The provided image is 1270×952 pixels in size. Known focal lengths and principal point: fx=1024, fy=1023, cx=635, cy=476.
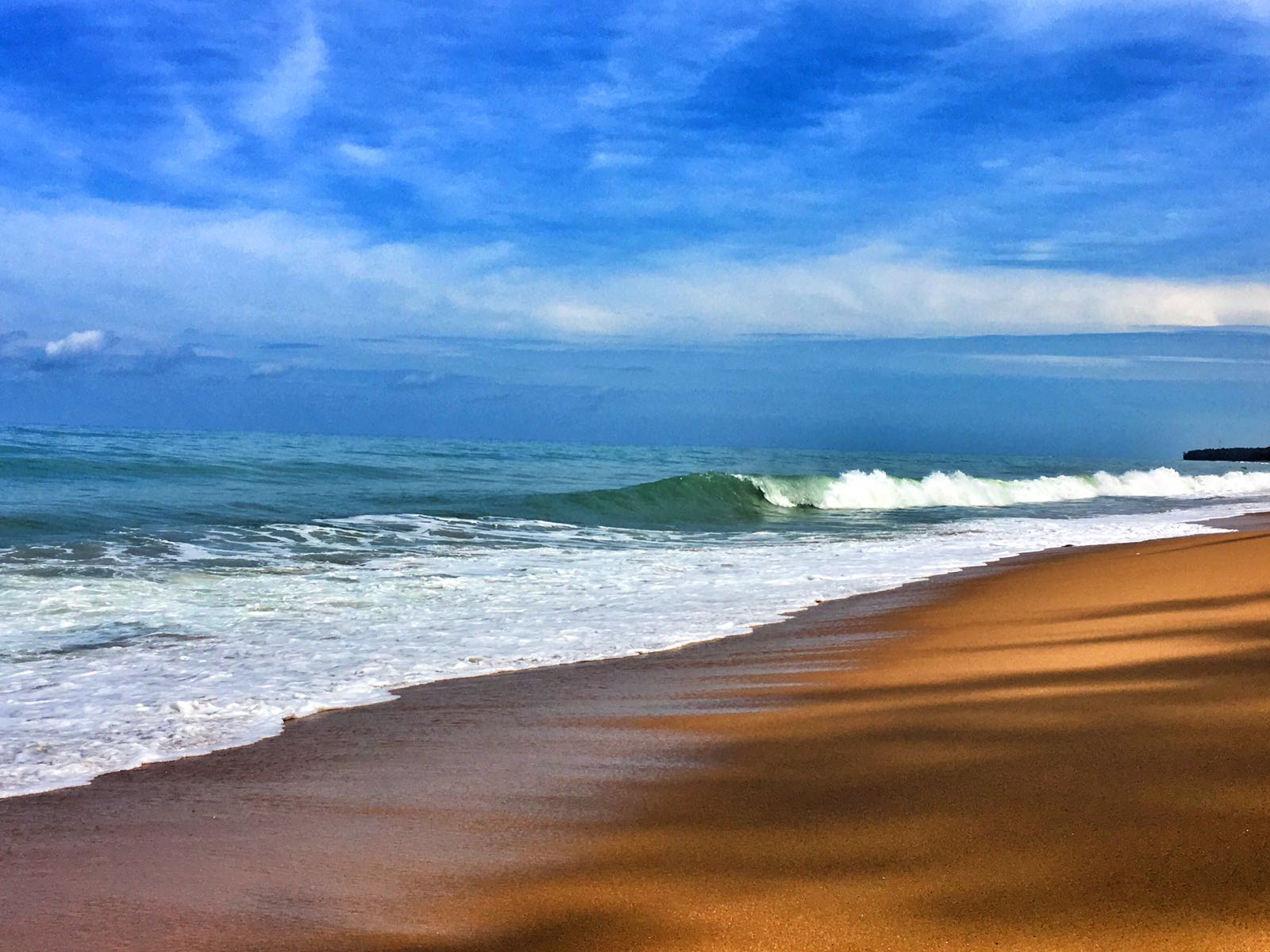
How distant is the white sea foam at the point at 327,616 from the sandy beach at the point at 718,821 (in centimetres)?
55

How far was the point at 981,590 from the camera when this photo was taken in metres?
9.20

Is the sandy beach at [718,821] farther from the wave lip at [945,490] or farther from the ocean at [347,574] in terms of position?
the wave lip at [945,490]

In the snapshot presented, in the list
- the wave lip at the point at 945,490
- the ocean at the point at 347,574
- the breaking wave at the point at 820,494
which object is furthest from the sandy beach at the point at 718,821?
the wave lip at the point at 945,490

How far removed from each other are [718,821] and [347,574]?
26.9 ft

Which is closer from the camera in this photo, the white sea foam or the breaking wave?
the white sea foam

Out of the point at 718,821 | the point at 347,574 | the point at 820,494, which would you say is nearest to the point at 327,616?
the point at 347,574

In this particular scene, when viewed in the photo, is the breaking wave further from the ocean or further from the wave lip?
the ocean

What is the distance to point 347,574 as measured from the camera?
10625mm

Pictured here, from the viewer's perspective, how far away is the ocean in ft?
17.4

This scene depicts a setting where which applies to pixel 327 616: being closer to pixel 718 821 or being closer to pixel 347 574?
pixel 347 574

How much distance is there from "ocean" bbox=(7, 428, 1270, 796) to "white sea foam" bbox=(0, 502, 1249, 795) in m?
0.03

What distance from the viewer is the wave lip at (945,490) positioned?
29.6 m

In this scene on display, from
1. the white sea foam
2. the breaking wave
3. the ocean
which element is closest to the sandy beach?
the white sea foam

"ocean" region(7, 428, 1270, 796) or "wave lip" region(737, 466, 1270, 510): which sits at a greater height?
"wave lip" region(737, 466, 1270, 510)
